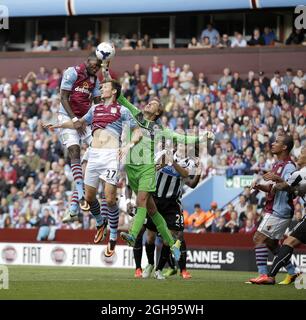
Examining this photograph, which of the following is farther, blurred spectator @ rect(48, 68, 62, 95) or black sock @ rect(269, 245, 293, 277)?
blurred spectator @ rect(48, 68, 62, 95)

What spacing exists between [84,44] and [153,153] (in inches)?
784

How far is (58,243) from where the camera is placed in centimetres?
2819

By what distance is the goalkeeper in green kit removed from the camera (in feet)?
57.9

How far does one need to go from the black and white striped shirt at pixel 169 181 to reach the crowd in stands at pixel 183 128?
23.3 ft

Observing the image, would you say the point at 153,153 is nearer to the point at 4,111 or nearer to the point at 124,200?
the point at 124,200

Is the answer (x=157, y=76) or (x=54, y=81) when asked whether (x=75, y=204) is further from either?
(x=54, y=81)

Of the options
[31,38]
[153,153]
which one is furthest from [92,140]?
[31,38]

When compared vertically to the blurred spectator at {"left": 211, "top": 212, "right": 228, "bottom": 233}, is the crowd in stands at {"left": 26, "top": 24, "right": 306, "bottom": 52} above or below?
above

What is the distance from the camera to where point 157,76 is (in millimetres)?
33344

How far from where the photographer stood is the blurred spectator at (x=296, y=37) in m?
33.6

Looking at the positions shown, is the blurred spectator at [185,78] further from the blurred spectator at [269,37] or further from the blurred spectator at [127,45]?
the blurred spectator at [127,45]

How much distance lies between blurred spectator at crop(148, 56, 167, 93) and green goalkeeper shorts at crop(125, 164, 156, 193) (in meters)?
15.2

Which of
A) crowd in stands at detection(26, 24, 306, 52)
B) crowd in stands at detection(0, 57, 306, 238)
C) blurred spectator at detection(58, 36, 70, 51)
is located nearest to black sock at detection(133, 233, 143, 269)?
crowd in stands at detection(0, 57, 306, 238)

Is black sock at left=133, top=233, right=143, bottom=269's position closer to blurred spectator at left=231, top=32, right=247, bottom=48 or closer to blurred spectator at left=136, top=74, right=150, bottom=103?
blurred spectator at left=136, top=74, right=150, bottom=103
